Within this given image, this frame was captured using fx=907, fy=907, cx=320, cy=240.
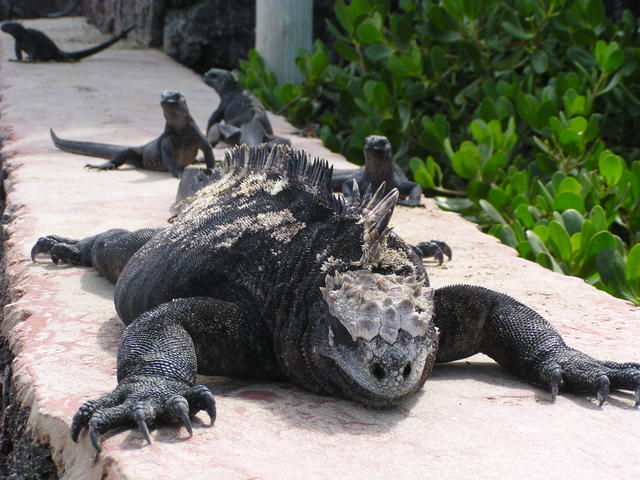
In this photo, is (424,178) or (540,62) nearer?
(424,178)

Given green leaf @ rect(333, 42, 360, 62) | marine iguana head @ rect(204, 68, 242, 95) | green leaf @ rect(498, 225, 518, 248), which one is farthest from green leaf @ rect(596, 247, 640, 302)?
marine iguana head @ rect(204, 68, 242, 95)

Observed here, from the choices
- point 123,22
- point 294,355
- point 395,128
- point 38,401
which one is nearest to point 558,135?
point 395,128

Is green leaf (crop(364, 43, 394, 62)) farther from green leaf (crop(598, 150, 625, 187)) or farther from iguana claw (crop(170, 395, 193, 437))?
iguana claw (crop(170, 395, 193, 437))

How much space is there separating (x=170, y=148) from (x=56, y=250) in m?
2.58

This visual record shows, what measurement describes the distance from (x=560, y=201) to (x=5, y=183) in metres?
3.45

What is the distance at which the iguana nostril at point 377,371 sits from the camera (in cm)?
217

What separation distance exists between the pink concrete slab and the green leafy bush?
0.86m

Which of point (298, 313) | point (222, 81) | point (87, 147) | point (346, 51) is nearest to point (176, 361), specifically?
point (298, 313)

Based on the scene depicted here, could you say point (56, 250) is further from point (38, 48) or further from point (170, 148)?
point (38, 48)

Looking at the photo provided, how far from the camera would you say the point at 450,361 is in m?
2.82

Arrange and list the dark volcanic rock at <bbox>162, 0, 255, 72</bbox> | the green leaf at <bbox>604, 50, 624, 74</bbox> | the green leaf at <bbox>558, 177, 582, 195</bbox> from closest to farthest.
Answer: the green leaf at <bbox>558, 177, 582, 195</bbox> → the green leaf at <bbox>604, 50, 624, 74</bbox> → the dark volcanic rock at <bbox>162, 0, 255, 72</bbox>

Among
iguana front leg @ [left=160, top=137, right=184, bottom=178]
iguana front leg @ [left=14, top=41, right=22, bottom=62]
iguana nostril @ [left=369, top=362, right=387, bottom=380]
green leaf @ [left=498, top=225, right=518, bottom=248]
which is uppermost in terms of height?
iguana nostril @ [left=369, top=362, right=387, bottom=380]

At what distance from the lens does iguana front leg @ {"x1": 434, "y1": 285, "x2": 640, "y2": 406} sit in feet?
8.44

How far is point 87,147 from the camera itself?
22.3ft
